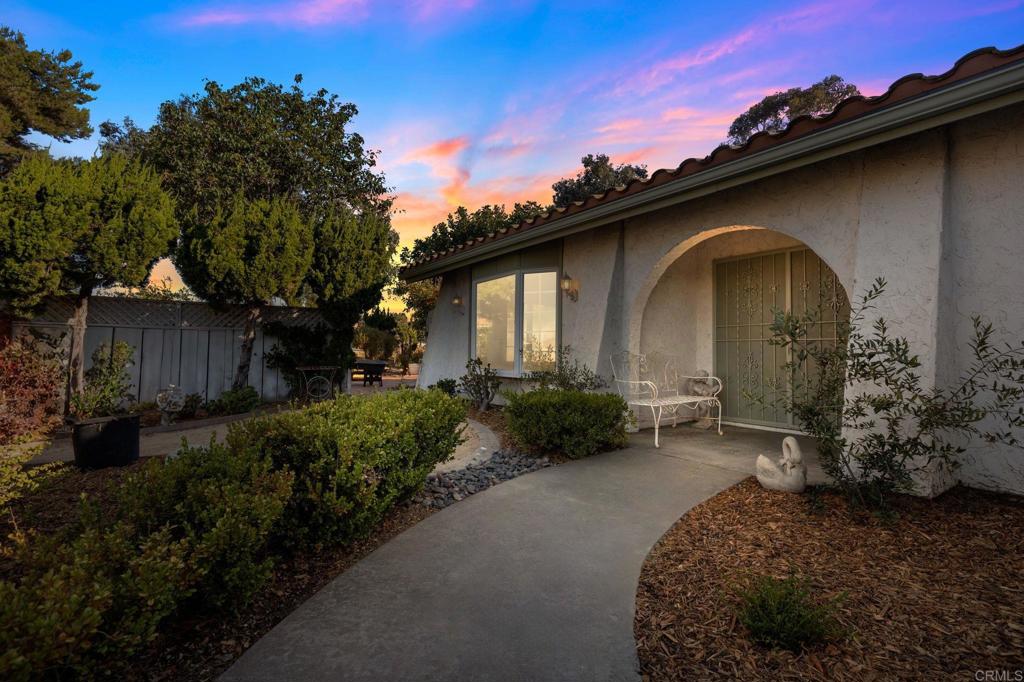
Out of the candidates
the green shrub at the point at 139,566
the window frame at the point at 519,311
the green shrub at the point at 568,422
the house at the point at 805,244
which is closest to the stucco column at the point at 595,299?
the house at the point at 805,244

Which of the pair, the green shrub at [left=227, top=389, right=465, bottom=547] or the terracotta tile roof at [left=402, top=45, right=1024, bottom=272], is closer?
the green shrub at [left=227, top=389, right=465, bottom=547]

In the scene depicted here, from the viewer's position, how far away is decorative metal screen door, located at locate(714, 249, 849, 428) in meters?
5.46

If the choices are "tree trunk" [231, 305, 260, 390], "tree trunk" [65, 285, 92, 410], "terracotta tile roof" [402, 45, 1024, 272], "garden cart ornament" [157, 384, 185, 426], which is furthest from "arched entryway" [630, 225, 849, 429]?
"tree trunk" [65, 285, 92, 410]

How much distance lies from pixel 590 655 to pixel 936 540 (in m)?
2.35

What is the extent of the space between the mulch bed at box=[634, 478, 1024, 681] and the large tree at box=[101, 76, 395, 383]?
788 cm

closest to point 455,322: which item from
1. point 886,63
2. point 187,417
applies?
point 187,417

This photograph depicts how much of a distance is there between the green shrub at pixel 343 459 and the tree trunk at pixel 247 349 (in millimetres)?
6198

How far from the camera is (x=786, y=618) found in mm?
1801

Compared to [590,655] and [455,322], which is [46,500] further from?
[455,322]

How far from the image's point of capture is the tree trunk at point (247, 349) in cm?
845

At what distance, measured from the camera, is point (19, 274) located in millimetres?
5738

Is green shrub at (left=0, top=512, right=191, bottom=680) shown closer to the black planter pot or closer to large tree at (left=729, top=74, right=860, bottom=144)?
the black planter pot

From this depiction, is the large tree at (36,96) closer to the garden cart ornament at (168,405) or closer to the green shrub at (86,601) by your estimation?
the garden cart ornament at (168,405)

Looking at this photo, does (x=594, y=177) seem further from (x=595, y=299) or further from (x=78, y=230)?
(x=78, y=230)
